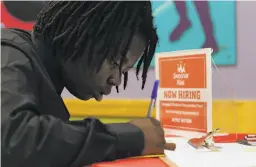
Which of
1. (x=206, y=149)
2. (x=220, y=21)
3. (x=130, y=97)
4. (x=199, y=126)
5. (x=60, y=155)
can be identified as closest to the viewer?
(x=60, y=155)

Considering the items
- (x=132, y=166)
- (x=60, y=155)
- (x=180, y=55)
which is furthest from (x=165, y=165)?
(x=180, y=55)

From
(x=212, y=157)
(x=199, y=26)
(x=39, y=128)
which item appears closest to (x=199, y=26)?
(x=199, y=26)

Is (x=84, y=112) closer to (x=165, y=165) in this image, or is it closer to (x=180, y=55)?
(x=180, y=55)

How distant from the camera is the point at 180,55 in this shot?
2.79 feet

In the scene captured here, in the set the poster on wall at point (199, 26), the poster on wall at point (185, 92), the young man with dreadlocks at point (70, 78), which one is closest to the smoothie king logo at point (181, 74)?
the poster on wall at point (185, 92)

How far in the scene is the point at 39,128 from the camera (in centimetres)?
42

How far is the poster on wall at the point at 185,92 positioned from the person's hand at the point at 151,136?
0.91 feet

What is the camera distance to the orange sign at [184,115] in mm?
788

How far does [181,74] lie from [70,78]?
369mm

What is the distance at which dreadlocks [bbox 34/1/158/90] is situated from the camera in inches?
19.1

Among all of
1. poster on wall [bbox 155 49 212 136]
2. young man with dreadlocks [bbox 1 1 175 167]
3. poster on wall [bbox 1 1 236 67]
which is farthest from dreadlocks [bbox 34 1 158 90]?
poster on wall [bbox 1 1 236 67]

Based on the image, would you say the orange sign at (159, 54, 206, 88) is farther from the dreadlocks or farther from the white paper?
the dreadlocks

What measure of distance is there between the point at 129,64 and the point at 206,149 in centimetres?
24

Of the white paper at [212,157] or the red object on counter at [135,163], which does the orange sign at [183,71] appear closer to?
the white paper at [212,157]
